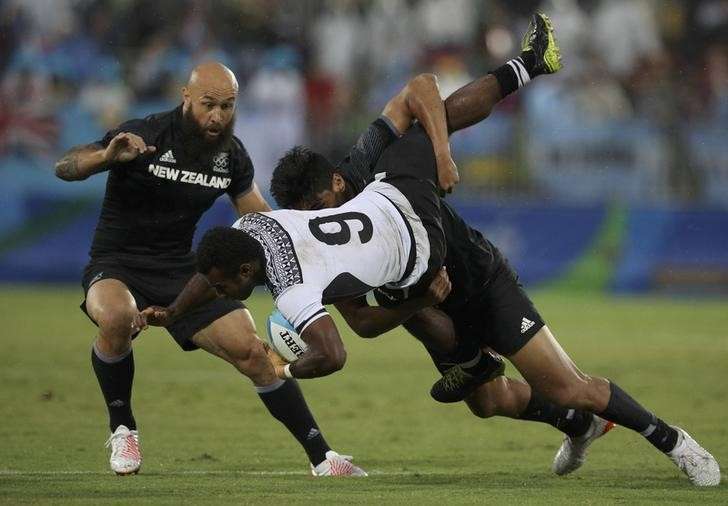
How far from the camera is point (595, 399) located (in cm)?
753

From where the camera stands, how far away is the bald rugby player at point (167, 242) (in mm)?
7930

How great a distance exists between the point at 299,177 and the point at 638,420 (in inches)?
90.8

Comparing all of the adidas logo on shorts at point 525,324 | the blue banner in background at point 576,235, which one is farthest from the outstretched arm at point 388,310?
the blue banner in background at point 576,235

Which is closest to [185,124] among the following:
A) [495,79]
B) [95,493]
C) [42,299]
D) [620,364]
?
[495,79]

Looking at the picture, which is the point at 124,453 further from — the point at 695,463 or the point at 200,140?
the point at 695,463

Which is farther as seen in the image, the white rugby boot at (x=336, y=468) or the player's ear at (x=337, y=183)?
the white rugby boot at (x=336, y=468)

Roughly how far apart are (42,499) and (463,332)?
8.49 feet

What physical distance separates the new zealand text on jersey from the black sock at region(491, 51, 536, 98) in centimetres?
180

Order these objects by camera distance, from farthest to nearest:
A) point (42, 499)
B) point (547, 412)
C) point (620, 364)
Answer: point (620, 364) → point (547, 412) → point (42, 499)

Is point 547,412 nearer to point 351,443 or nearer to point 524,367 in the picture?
point 524,367

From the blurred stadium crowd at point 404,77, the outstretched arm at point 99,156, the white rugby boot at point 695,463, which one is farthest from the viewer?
the blurred stadium crowd at point 404,77

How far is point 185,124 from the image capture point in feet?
27.1

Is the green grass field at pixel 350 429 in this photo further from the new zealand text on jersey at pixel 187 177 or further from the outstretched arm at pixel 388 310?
the new zealand text on jersey at pixel 187 177

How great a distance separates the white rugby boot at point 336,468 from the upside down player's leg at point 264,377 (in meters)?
0.02
